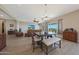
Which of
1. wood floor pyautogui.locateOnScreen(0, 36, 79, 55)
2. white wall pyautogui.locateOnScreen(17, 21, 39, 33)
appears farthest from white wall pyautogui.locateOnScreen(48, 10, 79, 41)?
white wall pyautogui.locateOnScreen(17, 21, 39, 33)

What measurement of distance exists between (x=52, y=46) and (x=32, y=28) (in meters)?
1.10

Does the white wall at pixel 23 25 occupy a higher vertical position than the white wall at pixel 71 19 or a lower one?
lower

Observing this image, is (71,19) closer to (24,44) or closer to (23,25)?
(23,25)

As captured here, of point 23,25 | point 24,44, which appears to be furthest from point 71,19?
point 24,44

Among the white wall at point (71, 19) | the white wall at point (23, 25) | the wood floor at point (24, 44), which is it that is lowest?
the wood floor at point (24, 44)

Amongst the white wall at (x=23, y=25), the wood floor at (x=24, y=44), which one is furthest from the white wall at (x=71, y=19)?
the white wall at (x=23, y=25)

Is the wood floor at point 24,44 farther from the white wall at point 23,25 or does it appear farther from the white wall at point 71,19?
the white wall at point 71,19

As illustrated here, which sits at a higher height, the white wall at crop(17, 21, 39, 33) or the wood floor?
the white wall at crop(17, 21, 39, 33)

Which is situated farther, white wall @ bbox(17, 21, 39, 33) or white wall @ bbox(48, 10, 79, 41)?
white wall @ bbox(48, 10, 79, 41)

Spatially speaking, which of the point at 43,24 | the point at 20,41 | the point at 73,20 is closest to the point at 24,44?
the point at 20,41

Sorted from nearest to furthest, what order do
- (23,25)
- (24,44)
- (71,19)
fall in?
(23,25), (71,19), (24,44)

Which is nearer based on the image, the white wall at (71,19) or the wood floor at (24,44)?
the wood floor at (24,44)

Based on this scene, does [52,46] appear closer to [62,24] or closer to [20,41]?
[62,24]

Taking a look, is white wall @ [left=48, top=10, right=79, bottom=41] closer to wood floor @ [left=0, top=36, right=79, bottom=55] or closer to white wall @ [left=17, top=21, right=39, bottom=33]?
wood floor @ [left=0, top=36, right=79, bottom=55]
